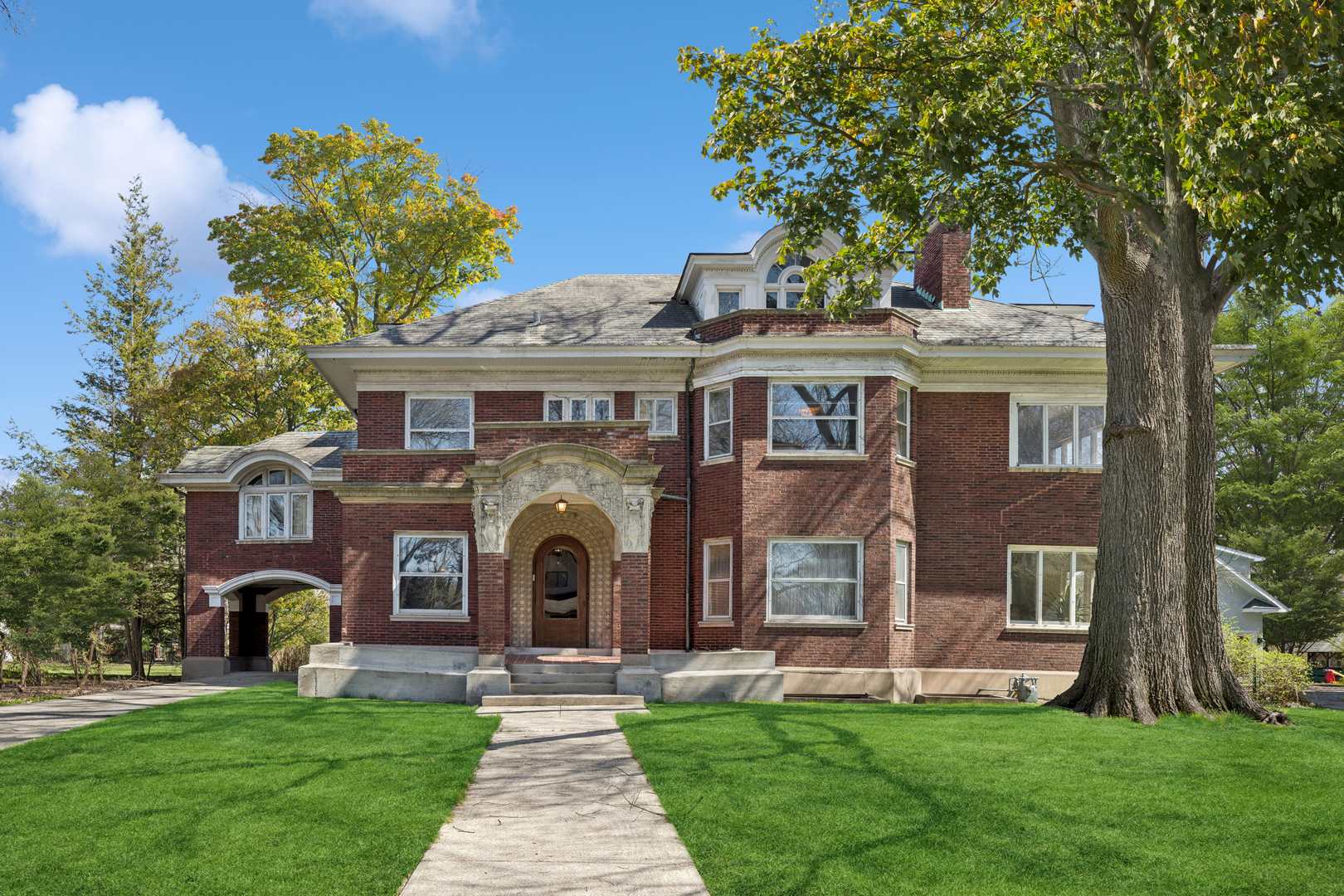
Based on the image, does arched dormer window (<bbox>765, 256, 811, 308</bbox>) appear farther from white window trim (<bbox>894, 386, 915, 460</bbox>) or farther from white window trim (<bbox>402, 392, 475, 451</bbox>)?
white window trim (<bbox>402, 392, 475, 451</bbox>)

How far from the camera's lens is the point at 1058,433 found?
21828 mm

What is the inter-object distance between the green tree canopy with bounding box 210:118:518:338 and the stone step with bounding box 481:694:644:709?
19.9 meters

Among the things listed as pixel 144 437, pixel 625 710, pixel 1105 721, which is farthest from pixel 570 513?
pixel 144 437

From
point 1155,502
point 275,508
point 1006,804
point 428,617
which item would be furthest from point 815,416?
point 275,508

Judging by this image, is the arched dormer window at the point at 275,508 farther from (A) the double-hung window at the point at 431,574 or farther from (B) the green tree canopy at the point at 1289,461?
(B) the green tree canopy at the point at 1289,461

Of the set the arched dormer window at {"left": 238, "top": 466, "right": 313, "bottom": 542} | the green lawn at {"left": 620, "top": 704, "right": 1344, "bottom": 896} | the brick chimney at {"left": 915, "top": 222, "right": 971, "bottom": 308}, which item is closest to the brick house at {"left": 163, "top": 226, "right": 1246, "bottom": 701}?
the brick chimney at {"left": 915, "top": 222, "right": 971, "bottom": 308}

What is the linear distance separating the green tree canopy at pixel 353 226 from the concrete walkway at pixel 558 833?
2412 centimetres

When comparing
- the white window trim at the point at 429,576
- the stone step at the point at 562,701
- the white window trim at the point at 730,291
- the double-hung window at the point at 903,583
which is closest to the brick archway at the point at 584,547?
the white window trim at the point at 429,576

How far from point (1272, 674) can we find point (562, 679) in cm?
1149

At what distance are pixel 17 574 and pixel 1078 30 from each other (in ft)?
73.6

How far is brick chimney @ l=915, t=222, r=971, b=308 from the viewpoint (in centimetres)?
2417

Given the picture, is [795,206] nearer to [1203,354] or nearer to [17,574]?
[1203,354]

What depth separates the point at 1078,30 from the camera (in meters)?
14.0

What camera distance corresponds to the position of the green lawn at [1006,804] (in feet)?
24.7
